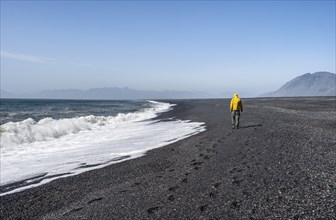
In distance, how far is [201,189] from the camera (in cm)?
802

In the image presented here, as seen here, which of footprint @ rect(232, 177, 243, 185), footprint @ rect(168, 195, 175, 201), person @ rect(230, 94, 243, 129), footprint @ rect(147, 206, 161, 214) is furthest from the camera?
person @ rect(230, 94, 243, 129)

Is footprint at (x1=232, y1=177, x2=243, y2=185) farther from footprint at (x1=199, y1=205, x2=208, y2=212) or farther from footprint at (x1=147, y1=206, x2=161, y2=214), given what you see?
footprint at (x1=147, y1=206, x2=161, y2=214)

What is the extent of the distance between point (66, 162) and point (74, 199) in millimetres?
5185

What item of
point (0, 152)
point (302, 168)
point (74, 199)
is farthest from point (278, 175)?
point (0, 152)

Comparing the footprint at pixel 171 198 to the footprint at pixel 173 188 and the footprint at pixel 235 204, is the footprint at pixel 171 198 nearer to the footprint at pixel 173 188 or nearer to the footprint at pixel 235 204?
the footprint at pixel 173 188

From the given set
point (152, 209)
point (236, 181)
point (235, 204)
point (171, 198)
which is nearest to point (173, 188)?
point (171, 198)

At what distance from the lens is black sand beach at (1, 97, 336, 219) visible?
6.57m

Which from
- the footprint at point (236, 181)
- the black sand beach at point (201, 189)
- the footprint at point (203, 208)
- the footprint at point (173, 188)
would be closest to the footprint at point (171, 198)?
the black sand beach at point (201, 189)

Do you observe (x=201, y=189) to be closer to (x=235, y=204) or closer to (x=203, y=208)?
(x=203, y=208)

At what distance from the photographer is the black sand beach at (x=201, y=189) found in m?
6.57

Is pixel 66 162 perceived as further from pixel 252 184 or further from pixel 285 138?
pixel 285 138

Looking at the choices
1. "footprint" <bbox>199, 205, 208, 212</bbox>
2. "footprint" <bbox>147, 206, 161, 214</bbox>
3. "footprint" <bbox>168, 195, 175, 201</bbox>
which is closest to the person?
"footprint" <bbox>168, 195, 175, 201</bbox>

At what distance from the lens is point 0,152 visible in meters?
16.2

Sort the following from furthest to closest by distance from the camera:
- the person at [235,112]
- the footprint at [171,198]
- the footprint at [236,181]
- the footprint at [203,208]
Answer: the person at [235,112], the footprint at [236,181], the footprint at [171,198], the footprint at [203,208]
